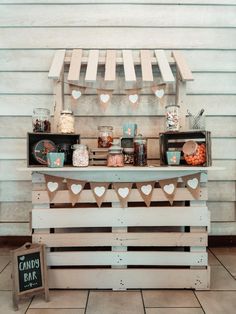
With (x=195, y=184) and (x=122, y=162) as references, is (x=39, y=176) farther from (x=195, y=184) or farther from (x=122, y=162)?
(x=195, y=184)

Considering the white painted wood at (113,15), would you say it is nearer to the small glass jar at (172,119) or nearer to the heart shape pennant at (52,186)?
the small glass jar at (172,119)

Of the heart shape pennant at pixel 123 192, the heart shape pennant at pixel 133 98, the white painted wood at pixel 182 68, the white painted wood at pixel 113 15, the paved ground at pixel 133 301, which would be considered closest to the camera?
the paved ground at pixel 133 301

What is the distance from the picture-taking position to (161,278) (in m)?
2.03

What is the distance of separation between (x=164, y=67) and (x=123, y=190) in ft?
3.24

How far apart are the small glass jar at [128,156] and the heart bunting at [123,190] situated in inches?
9.4

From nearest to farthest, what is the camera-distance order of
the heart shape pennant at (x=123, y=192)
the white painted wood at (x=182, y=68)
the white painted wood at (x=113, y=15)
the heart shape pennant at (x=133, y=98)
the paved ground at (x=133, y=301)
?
the paved ground at (x=133, y=301) < the heart shape pennant at (x=123, y=192) < the white painted wood at (x=182, y=68) < the heart shape pennant at (x=133, y=98) < the white painted wood at (x=113, y=15)

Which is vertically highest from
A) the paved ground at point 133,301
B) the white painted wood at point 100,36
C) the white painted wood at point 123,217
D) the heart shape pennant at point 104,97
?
the white painted wood at point 100,36

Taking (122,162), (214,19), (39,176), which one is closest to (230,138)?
(214,19)

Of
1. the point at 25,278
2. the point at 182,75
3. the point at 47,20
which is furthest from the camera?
the point at 47,20

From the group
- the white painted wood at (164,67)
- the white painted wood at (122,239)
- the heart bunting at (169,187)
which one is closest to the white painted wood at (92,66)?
the white painted wood at (164,67)

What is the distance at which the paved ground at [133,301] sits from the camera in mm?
1782

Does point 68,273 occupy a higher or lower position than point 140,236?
lower

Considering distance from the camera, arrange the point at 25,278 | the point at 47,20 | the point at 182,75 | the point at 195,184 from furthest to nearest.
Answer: the point at 47,20 → the point at 182,75 → the point at 195,184 → the point at 25,278

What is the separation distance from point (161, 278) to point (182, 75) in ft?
4.68
